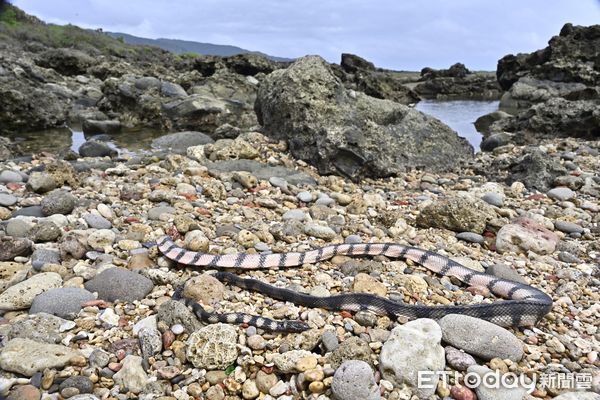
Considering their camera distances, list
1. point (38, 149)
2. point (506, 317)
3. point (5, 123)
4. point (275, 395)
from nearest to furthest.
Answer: point (275, 395) < point (506, 317) < point (38, 149) < point (5, 123)

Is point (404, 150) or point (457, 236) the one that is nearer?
point (457, 236)

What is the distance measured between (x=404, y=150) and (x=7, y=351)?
25.9ft

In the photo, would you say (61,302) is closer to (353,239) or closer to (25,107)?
(353,239)

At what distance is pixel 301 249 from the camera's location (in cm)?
504

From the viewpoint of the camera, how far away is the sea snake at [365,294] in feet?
11.4

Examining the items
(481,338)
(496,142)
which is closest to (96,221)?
(481,338)

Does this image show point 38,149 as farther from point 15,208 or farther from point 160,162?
point 15,208

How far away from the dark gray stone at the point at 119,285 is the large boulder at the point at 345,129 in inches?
194

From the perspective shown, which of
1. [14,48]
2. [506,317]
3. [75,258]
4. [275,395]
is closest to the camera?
[275,395]

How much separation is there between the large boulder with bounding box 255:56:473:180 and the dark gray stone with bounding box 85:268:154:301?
4926mm

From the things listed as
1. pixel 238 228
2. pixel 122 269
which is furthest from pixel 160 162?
pixel 122 269

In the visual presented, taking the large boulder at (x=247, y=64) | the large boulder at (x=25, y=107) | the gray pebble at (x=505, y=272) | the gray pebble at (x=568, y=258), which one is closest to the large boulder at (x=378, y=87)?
the large boulder at (x=247, y=64)

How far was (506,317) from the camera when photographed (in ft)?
11.4

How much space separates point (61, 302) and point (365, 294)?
2.60m
